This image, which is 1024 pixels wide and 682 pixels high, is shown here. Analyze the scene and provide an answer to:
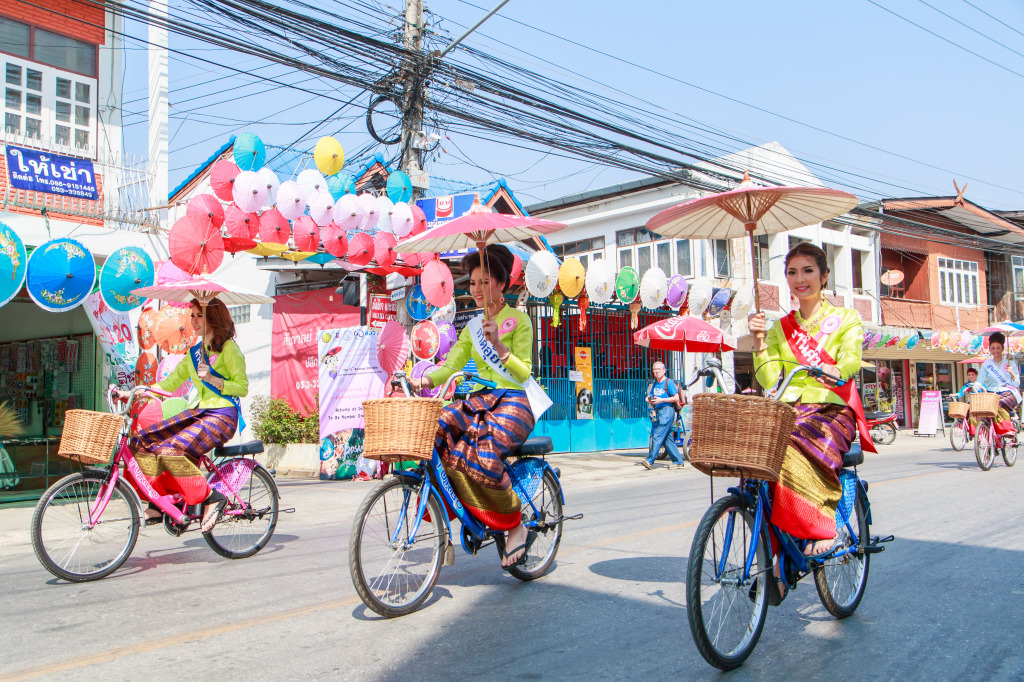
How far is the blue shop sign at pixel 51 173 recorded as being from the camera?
10156 millimetres

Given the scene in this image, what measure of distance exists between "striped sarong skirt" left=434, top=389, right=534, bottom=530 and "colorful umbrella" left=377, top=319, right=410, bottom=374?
24.4 feet

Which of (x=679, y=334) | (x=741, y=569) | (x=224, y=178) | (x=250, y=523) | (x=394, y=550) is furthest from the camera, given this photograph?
(x=679, y=334)

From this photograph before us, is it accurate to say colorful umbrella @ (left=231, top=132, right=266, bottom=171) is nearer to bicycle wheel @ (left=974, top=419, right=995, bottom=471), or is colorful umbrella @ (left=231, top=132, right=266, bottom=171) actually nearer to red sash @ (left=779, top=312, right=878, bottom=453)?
red sash @ (left=779, top=312, right=878, bottom=453)

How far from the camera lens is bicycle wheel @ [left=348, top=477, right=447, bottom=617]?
3.83 m

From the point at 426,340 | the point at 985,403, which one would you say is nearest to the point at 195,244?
the point at 426,340

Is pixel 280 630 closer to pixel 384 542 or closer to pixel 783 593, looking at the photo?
pixel 384 542

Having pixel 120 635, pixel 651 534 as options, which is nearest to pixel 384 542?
pixel 120 635

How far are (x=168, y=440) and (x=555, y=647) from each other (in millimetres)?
3108

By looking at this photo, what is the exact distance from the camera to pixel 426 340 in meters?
12.1

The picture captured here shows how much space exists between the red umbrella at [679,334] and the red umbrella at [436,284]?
11.3 feet

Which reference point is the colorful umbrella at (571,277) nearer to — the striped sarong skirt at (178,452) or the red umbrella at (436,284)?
the red umbrella at (436,284)

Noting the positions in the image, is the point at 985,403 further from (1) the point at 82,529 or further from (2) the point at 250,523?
(1) the point at 82,529

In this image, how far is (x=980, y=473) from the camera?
11.1m

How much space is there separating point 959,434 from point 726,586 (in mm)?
14913
